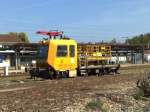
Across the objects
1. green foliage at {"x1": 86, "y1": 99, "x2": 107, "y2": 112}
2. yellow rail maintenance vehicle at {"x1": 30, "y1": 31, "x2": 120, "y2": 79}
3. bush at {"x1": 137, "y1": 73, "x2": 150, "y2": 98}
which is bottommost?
green foliage at {"x1": 86, "y1": 99, "x2": 107, "y2": 112}

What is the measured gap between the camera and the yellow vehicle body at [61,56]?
30969mm

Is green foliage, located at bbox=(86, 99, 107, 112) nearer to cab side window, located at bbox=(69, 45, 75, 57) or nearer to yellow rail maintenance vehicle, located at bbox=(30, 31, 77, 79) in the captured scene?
yellow rail maintenance vehicle, located at bbox=(30, 31, 77, 79)

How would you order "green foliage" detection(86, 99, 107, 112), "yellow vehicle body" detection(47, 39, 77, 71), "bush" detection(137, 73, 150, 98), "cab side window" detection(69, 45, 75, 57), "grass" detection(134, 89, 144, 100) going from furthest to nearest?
"cab side window" detection(69, 45, 75, 57)
"yellow vehicle body" detection(47, 39, 77, 71)
"bush" detection(137, 73, 150, 98)
"grass" detection(134, 89, 144, 100)
"green foliage" detection(86, 99, 107, 112)

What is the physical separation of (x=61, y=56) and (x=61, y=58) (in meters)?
0.14

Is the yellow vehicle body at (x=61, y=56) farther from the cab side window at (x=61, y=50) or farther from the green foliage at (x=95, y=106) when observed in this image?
the green foliage at (x=95, y=106)

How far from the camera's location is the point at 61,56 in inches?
1240

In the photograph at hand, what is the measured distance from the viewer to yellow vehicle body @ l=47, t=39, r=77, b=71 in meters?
31.0

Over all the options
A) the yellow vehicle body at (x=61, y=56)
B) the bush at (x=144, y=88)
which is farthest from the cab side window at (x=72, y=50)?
the bush at (x=144, y=88)

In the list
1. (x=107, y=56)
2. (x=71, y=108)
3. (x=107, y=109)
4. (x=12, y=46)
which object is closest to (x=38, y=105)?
(x=71, y=108)

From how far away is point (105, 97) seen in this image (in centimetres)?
1852

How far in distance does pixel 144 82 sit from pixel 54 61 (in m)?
12.0

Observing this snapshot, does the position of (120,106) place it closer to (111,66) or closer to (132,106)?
(132,106)

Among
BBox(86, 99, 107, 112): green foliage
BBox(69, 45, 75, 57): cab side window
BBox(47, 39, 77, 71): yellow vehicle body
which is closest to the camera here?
BBox(86, 99, 107, 112): green foliage

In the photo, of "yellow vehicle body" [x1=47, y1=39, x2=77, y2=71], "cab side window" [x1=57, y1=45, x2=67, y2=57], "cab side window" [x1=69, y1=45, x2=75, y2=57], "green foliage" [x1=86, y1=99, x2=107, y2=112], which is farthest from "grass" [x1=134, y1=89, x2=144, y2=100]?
"cab side window" [x1=69, y1=45, x2=75, y2=57]
